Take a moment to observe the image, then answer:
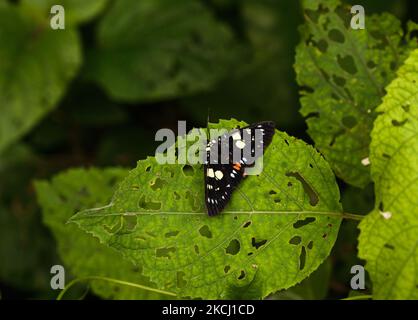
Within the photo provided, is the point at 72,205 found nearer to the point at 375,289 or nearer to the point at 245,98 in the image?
the point at 375,289

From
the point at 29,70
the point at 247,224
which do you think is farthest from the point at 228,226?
the point at 29,70

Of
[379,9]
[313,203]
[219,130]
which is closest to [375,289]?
[313,203]

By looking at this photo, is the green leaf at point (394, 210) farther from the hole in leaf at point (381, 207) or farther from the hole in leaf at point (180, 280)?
the hole in leaf at point (180, 280)

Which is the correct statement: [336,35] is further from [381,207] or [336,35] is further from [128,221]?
[128,221]

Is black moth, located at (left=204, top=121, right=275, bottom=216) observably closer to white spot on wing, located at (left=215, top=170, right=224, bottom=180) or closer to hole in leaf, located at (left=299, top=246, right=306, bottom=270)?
white spot on wing, located at (left=215, top=170, right=224, bottom=180)

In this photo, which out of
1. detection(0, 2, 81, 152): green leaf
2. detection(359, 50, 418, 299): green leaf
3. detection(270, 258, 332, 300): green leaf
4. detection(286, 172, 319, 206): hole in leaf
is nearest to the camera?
detection(359, 50, 418, 299): green leaf

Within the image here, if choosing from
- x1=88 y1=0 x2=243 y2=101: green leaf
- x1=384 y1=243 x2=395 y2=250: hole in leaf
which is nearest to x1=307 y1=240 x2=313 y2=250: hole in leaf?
x1=384 y1=243 x2=395 y2=250: hole in leaf
